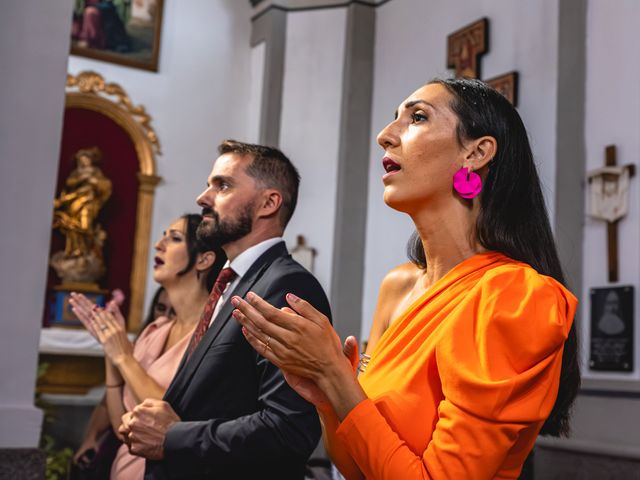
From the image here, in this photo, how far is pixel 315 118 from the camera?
948 cm

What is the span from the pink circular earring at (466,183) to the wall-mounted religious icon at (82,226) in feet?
24.3

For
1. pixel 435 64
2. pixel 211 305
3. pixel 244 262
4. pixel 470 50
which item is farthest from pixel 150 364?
pixel 435 64

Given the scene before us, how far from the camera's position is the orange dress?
4.99 ft

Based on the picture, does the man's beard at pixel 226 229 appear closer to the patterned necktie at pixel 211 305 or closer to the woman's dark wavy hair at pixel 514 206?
the patterned necktie at pixel 211 305

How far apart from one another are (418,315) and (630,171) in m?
4.53

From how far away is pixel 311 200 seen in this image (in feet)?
30.7

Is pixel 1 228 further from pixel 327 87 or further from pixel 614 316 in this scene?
pixel 327 87

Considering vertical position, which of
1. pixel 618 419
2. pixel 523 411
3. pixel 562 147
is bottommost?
→ pixel 618 419

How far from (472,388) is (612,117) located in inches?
199

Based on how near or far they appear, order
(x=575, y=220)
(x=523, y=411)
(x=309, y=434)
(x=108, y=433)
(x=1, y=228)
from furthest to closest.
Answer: (x=575, y=220), (x=108, y=433), (x=1, y=228), (x=309, y=434), (x=523, y=411)

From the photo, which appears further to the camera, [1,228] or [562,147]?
[562,147]

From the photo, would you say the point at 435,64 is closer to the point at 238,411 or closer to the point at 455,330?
the point at 238,411

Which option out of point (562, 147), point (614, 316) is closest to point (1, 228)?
point (614, 316)

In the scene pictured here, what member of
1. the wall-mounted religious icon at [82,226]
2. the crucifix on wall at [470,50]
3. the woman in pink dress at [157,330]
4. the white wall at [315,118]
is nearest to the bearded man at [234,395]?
the woman in pink dress at [157,330]
